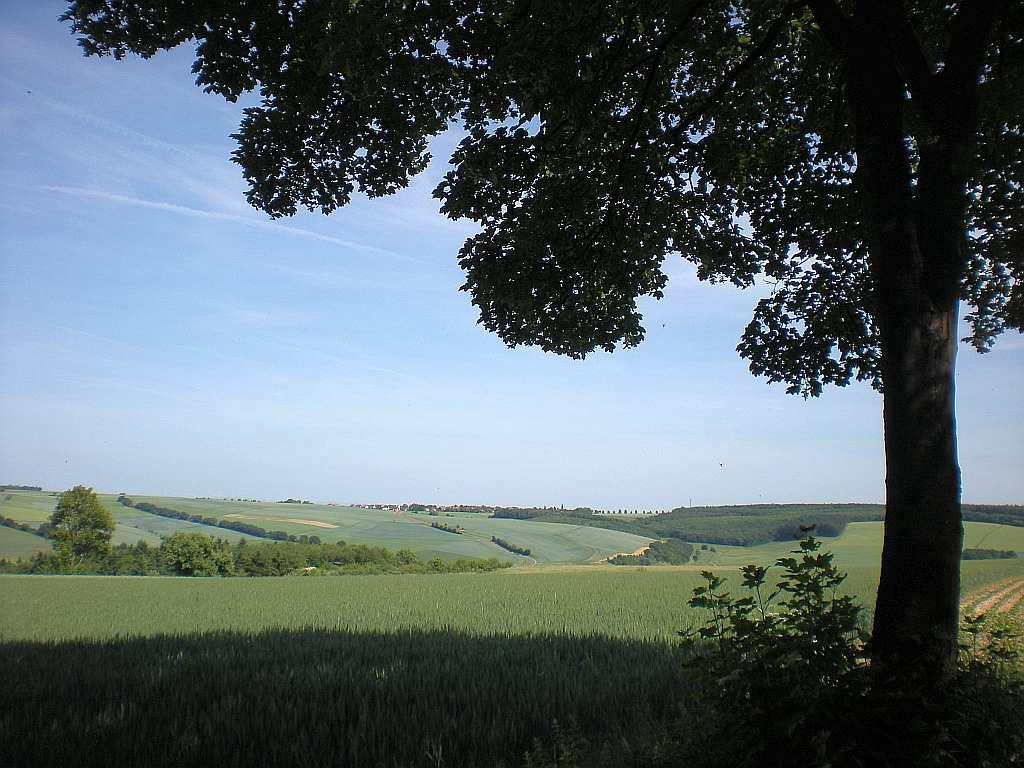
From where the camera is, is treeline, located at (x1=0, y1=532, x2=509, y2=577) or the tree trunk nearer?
the tree trunk

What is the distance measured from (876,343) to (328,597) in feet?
94.8

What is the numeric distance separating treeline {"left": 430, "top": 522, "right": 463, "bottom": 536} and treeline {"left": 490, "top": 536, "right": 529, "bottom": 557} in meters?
6.17

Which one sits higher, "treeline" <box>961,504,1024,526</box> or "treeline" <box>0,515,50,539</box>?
"treeline" <box>961,504,1024,526</box>

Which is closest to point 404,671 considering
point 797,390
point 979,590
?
point 797,390

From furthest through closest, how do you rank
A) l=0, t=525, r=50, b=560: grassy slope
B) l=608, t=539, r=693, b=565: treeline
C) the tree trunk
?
l=608, t=539, r=693, b=565: treeline → l=0, t=525, r=50, b=560: grassy slope → the tree trunk

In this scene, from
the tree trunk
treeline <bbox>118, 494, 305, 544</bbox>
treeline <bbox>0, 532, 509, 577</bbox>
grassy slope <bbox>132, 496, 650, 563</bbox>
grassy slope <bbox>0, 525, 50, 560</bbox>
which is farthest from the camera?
treeline <bbox>118, 494, 305, 544</bbox>

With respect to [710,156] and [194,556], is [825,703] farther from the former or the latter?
[194,556]

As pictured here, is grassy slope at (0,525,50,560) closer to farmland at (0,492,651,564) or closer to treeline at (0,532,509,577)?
farmland at (0,492,651,564)

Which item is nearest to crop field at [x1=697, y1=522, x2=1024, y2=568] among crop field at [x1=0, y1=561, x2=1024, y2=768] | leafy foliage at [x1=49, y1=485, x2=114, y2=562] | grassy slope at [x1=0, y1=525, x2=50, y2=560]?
crop field at [x1=0, y1=561, x2=1024, y2=768]

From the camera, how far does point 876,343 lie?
11.2m

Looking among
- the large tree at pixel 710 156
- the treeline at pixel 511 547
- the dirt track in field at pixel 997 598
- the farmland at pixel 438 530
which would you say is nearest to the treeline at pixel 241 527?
the farmland at pixel 438 530

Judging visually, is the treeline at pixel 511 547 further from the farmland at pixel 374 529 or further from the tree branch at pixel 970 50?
the tree branch at pixel 970 50

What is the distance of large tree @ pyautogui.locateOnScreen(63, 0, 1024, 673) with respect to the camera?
6.57 metres

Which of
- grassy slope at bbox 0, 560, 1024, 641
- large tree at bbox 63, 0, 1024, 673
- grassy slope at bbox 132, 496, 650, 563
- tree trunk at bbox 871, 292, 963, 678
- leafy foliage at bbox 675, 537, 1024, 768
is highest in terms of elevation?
large tree at bbox 63, 0, 1024, 673
